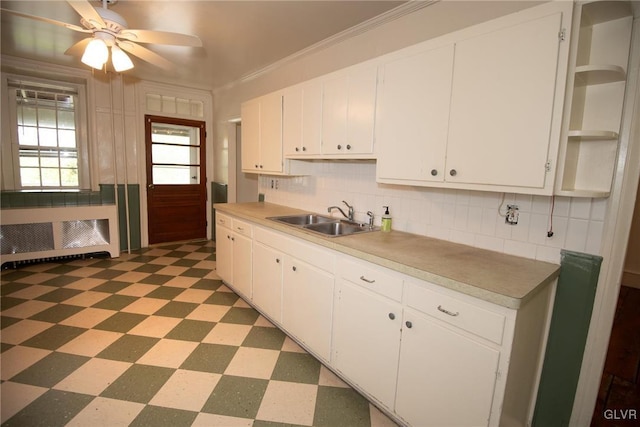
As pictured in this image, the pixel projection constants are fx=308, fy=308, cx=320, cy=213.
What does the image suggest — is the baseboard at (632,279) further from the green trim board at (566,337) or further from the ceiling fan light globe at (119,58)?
the ceiling fan light globe at (119,58)

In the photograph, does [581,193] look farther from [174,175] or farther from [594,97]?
[174,175]

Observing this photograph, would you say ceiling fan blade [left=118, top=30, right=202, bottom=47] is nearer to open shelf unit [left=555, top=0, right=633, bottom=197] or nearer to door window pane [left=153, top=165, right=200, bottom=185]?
open shelf unit [left=555, top=0, right=633, bottom=197]

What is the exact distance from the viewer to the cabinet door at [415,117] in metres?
1.74

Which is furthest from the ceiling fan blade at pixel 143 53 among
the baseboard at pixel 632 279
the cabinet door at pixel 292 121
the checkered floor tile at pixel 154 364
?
the baseboard at pixel 632 279

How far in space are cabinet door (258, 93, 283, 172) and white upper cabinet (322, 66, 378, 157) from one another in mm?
685

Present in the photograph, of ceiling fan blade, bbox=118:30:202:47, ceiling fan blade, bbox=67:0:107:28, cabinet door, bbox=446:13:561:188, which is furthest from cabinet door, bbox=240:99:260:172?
cabinet door, bbox=446:13:561:188

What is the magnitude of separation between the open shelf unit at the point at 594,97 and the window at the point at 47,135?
5497mm

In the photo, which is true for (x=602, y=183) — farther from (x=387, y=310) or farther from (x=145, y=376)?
(x=145, y=376)

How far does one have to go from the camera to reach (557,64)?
1322 mm

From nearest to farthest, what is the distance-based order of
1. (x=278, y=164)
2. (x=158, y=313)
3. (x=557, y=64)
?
(x=557, y=64) < (x=158, y=313) < (x=278, y=164)

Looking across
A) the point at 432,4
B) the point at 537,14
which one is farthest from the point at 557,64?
the point at 432,4

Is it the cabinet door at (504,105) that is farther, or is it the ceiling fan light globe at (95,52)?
the ceiling fan light globe at (95,52)

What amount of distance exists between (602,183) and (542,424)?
1.31m

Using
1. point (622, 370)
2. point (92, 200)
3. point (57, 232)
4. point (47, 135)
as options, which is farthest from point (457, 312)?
point (47, 135)
